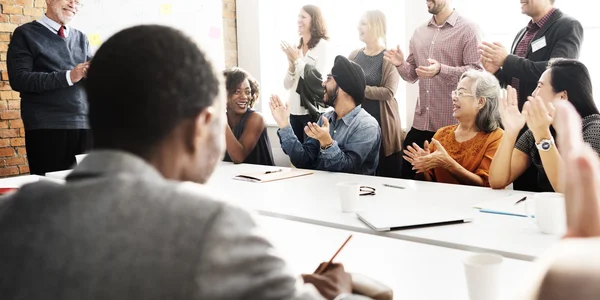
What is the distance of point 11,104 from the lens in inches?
159

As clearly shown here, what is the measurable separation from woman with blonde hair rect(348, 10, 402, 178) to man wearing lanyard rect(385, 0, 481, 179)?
16cm

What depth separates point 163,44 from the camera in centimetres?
76

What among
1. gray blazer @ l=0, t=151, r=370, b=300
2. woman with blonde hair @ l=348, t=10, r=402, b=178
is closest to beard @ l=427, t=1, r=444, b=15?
woman with blonde hair @ l=348, t=10, r=402, b=178

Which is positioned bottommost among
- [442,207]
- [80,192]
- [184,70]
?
[442,207]

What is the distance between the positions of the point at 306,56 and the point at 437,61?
1.20 meters

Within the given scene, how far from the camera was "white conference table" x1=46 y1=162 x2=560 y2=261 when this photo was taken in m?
1.52

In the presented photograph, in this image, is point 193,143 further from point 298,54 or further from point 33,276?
point 298,54

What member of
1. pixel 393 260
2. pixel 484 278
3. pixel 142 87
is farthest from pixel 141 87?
pixel 393 260

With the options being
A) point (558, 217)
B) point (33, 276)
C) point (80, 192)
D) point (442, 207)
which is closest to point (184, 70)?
point (80, 192)

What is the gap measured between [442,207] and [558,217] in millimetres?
427

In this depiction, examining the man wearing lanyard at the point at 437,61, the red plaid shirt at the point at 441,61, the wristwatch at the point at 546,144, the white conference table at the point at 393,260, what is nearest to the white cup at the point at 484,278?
the white conference table at the point at 393,260

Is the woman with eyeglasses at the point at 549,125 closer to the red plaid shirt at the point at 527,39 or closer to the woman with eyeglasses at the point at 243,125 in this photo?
the red plaid shirt at the point at 527,39

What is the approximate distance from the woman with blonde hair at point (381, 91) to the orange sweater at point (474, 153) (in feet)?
4.14

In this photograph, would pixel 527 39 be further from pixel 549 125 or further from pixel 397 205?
pixel 397 205
